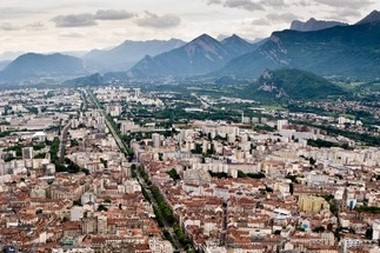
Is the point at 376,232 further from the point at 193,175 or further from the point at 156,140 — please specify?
the point at 156,140

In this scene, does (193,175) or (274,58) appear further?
(274,58)

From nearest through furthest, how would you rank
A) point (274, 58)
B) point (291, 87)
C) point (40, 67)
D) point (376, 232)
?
1. point (376, 232)
2. point (291, 87)
3. point (274, 58)
4. point (40, 67)

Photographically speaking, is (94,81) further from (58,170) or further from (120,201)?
(120,201)

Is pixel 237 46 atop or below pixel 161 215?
atop

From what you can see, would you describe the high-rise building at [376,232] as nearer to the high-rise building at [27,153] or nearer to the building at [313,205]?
the building at [313,205]

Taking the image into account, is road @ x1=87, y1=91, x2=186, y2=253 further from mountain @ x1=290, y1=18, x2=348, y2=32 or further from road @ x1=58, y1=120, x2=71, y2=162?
mountain @ x1=290, y1=18, x2=348, y2=32

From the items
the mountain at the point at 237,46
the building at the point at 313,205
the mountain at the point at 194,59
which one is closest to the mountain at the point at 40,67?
the mountain at the point at 194,59

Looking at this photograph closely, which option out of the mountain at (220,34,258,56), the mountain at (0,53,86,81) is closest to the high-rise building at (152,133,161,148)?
the mountain at (0,53,86,81)

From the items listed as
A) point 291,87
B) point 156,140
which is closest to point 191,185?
point 156,140
